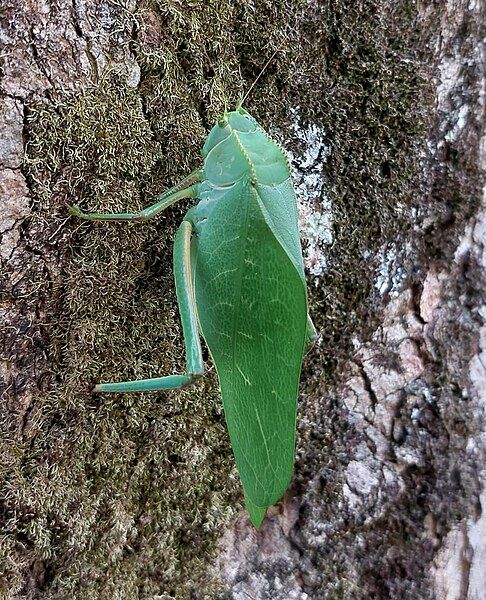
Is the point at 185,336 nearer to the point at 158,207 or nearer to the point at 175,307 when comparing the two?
the point at 175,307

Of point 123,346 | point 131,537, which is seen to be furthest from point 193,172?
point 131,537

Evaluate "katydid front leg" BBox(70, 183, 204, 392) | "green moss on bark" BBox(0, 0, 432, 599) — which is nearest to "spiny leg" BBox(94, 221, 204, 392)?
"katydid front leg" BBox(70, 183, 204, 392)

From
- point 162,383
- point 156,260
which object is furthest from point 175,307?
point 162,383

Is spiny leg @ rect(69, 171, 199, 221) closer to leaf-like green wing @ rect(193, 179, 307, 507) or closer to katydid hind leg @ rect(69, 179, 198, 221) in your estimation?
katydid hind leg @ rect(69, 179, 198, 221)

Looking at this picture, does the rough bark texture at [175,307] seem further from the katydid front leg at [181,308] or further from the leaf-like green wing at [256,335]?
the leaf-like green wing at [256,335]

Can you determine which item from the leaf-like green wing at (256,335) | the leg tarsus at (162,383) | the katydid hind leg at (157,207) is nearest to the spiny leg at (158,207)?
the katydid hind leg at (157,207)

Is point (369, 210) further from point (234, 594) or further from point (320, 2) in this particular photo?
point (234, 594)

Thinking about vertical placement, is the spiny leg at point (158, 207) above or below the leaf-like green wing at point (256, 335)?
above
